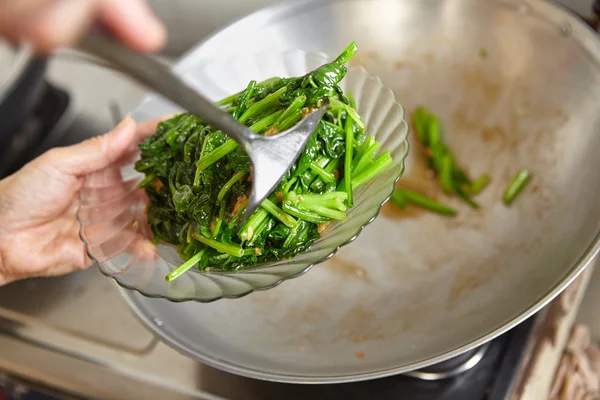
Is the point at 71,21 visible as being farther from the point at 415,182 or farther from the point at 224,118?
the point at 415,182

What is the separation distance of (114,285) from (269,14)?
2.67ft

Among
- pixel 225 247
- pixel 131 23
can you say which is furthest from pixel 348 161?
pixel 131 23

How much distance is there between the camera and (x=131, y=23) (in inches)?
18.6

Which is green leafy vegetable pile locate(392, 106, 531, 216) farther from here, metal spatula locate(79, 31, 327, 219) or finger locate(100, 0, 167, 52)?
finger locate(100, 0, 167, 52)

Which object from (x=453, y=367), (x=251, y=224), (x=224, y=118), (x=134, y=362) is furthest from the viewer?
(x=134, y=362)

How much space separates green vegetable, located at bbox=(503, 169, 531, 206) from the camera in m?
1.30

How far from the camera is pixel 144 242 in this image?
111cm

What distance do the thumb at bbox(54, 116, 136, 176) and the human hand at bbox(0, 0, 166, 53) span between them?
2.49ft

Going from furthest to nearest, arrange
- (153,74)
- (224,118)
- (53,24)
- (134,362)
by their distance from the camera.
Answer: (134,362), (224,118), (153,74), (53,24)

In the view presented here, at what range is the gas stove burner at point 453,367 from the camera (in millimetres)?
1105

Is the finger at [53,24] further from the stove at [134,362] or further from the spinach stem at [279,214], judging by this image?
the stove at [134,362]

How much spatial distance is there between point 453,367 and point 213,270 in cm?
52

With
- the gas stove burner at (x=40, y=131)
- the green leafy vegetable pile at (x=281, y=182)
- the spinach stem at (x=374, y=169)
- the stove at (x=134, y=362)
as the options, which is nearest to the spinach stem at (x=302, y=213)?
the green leafy vegetable pile at (x=281, y=182)

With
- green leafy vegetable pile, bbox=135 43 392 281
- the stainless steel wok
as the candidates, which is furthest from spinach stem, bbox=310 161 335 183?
the stainless steel wok
